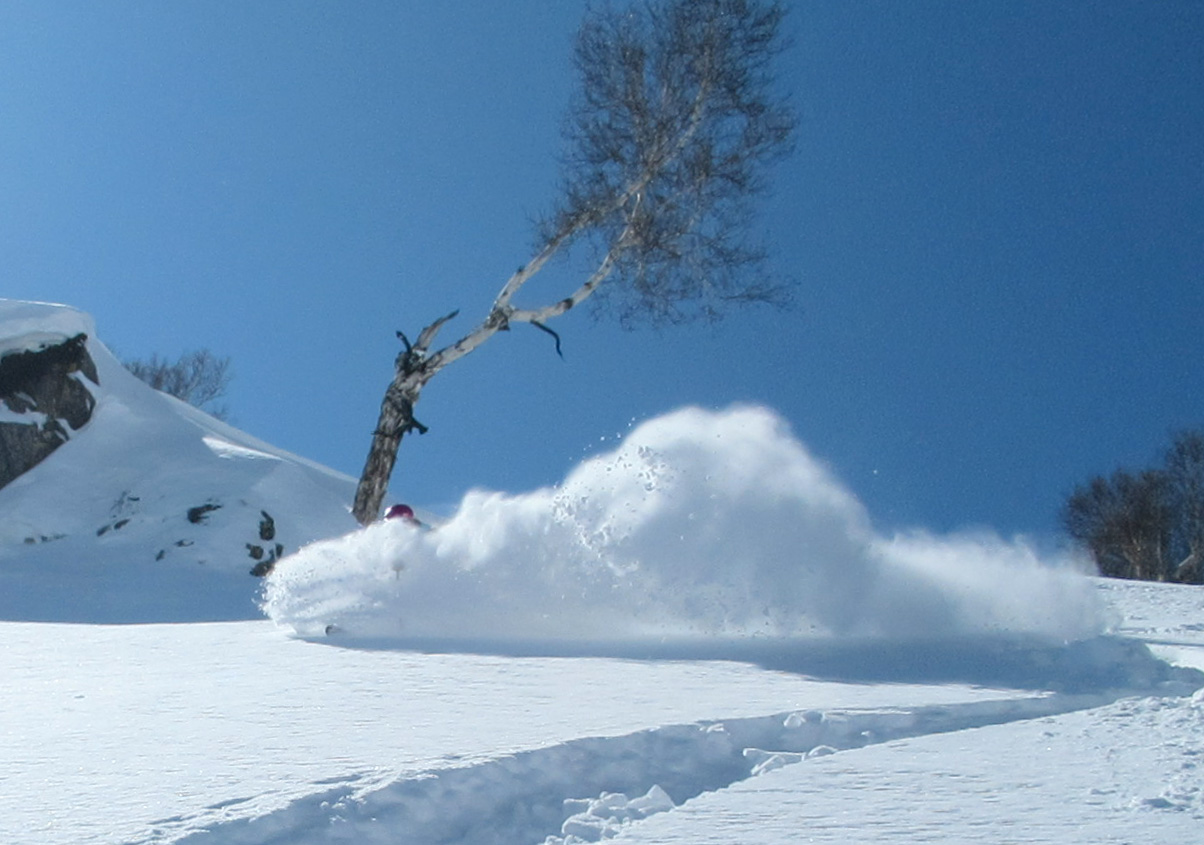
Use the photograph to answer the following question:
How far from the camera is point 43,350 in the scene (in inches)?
607

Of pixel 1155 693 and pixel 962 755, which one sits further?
pixel 1155 693

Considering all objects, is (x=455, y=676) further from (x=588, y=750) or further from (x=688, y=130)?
(x=688, y=130)

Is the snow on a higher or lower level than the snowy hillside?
lower

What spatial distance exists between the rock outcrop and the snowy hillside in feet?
0.33

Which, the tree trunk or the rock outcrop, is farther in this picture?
the rock outcrop

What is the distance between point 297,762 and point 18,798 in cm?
83

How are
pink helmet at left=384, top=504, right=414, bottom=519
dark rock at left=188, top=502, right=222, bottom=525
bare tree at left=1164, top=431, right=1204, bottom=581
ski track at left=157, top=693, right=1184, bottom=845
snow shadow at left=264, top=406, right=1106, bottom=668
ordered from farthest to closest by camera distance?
bare tree at left=1164, top=431, right=1204, bottom=581
dark rock at left=188, top=502, right=222, bottom=525
pink helmet at left=384, top=504, right=414, bottom=519
snow shadow at left=264, top=406, right=1106, bottom=668
ski track at left=157, top=693, right=1184, bottom=845

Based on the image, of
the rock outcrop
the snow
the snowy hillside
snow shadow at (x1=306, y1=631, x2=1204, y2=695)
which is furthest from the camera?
the rock outcrop

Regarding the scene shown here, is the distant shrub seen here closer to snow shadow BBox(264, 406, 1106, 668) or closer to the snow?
the snow

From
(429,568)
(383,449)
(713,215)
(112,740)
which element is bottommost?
(112,740)

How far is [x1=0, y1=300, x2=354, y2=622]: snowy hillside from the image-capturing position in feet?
37.1

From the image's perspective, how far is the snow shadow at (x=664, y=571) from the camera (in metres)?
7.55

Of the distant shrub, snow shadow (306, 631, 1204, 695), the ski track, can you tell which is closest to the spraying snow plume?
snow shadow (306, 631, 1204, 695)

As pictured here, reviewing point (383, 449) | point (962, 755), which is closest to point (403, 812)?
point (962, 755)
